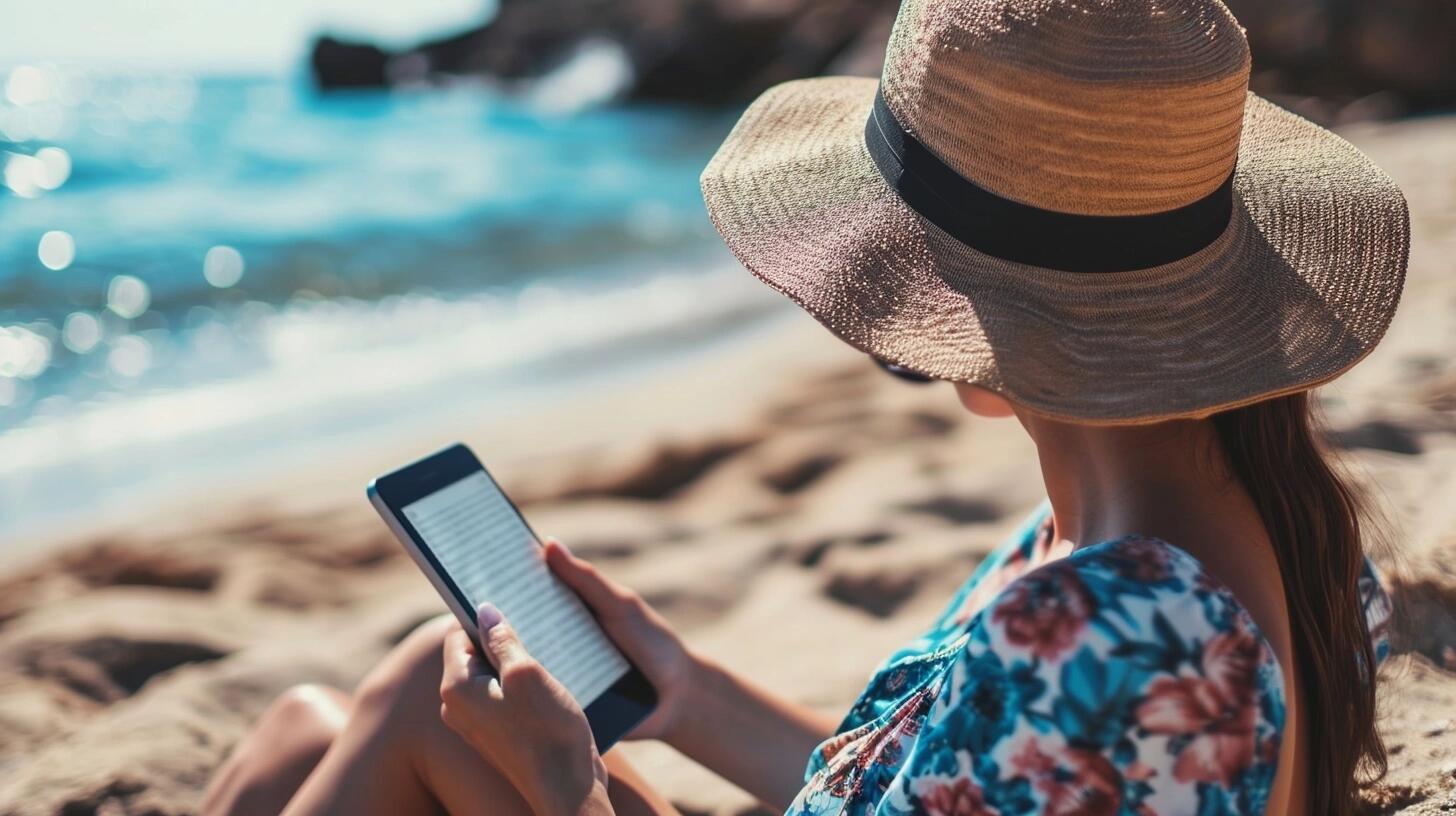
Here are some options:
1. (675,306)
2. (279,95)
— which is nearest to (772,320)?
(675,306)

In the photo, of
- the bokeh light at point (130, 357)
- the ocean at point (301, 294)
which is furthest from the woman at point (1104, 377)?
the bokeh light at point (130, 357)

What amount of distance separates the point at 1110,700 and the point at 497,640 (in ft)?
Result: 2.35

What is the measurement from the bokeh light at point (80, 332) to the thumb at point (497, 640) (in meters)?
5.04

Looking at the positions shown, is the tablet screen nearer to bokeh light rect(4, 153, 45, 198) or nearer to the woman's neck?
the woman's neck

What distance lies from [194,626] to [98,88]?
3082 cm

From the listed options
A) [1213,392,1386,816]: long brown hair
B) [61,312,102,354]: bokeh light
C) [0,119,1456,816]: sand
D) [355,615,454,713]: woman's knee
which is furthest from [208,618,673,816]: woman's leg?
[61,312,102,354]: bokeh light

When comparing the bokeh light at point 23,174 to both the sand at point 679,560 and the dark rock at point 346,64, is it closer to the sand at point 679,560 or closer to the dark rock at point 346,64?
the sand at point 679,560

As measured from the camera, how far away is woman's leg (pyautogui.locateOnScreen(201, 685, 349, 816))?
1.79m

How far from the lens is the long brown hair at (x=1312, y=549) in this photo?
1224 mm

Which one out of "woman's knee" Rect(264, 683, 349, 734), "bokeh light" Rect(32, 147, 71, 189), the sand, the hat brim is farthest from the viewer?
"bokeh light" Rect(32, 147, 71, 189)

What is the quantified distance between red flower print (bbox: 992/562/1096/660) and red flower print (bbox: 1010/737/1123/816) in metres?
0.08

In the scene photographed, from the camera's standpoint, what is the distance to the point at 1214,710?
1017 mm

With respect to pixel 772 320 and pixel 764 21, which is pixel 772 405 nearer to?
pixel 772 320

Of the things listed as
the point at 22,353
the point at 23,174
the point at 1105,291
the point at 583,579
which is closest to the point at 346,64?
the point at 23,174
